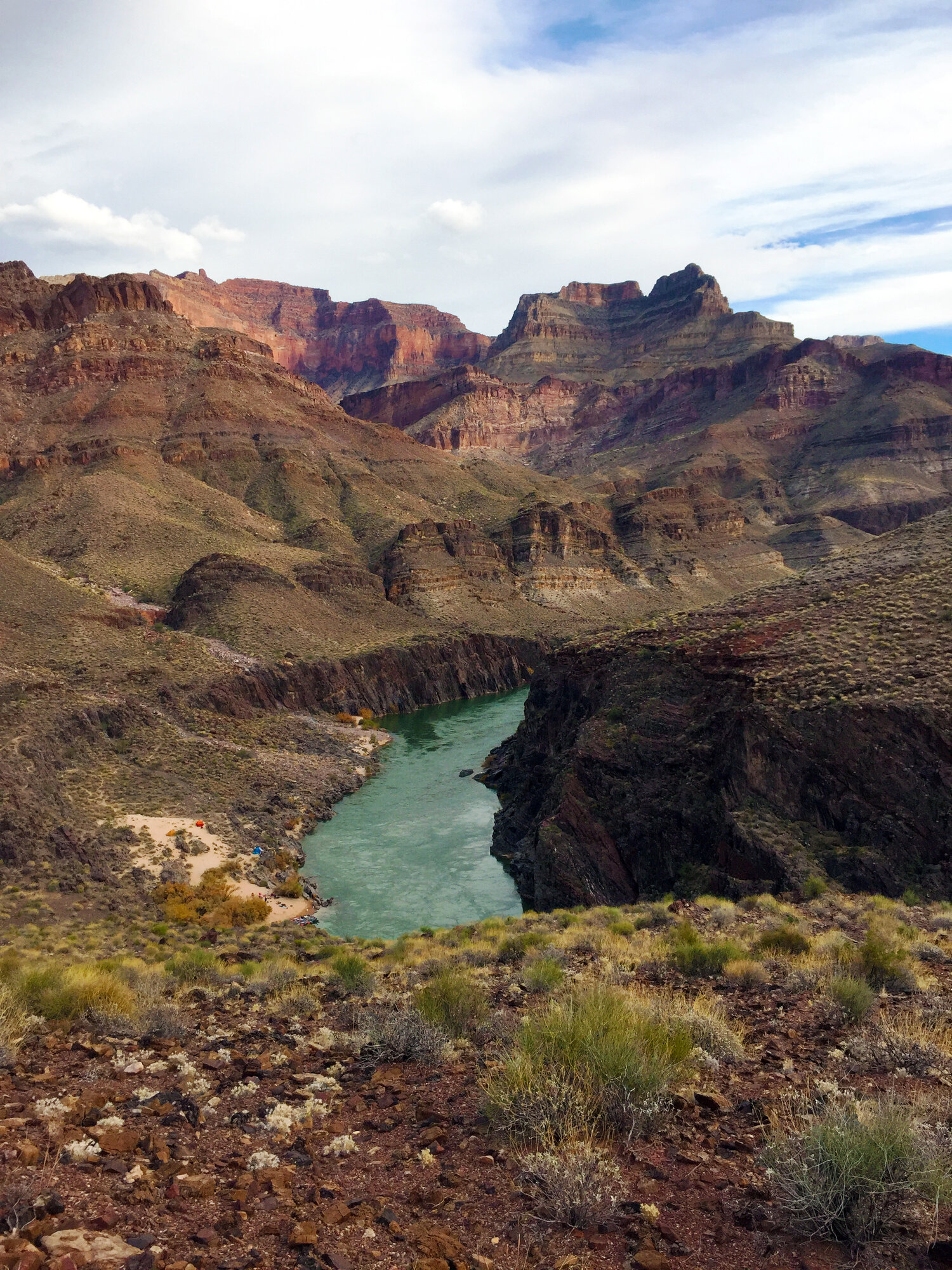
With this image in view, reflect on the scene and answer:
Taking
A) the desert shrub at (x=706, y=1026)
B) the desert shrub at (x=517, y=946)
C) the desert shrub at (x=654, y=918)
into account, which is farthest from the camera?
the desert shrub at (x=654, y=918)

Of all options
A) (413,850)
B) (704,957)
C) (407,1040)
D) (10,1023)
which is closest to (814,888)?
(704,957)

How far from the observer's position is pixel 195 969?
47.4 feet

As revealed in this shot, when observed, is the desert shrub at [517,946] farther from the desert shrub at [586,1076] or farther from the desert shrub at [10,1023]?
the desert shrub at [10,1023]

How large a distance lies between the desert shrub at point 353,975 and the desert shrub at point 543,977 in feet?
8.47

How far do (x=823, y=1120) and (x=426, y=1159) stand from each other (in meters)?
3.42

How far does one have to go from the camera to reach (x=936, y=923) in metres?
16.1

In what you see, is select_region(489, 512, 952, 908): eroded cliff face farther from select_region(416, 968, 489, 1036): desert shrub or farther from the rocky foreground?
select_region(416, 968, 489, 1036): desert shrub

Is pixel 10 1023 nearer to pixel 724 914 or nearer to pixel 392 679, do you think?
pixel 724 914

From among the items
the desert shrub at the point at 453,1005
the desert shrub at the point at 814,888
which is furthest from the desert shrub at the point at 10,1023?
the desert shrub at the point at 814,888

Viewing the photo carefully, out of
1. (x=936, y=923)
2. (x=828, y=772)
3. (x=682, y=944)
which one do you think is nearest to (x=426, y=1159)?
(x=682, y=944)

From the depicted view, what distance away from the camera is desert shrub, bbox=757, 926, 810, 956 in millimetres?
13445

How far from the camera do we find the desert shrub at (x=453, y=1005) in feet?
32.3

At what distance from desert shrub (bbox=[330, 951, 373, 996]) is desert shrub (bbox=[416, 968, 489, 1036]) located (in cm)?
227

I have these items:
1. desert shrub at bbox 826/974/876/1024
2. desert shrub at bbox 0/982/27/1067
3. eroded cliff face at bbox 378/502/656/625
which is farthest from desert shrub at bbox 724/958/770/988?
eroded cliff face at bbox 378/502/656/625
